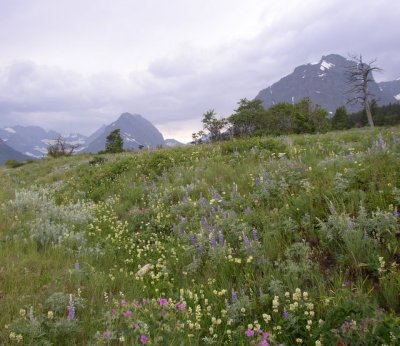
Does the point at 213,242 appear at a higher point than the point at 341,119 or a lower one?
lower

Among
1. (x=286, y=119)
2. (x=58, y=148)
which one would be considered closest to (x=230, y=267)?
(x=58, y=148)

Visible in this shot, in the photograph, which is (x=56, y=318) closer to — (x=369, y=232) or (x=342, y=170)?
(x=369, y=232)

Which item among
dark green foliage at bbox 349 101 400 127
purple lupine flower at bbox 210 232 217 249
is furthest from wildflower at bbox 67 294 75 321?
dark green foliage at bbox 349 101 400 127

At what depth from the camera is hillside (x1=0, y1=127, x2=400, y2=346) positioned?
3.08 metres

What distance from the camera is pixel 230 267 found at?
14.0 ft

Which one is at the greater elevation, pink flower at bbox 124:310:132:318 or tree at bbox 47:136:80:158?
tree at bbox 47:136:80:158

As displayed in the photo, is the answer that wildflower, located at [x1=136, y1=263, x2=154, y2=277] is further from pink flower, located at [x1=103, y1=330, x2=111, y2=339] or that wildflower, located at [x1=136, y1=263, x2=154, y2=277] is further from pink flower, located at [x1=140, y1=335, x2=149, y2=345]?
pink flower, located at [x1=140, y1=335, x2=149, y2=345]

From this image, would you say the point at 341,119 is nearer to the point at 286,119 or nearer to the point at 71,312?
the point at 286,119

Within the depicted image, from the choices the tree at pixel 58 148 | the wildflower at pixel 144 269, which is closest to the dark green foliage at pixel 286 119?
the tree at pixel 58 148

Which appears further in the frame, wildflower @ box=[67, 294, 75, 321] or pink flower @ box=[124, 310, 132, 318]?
wildflower @ box=[67, 294, 75, 321]

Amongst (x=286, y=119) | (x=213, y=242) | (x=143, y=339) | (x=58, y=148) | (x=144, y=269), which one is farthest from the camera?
(x=286, y=119)

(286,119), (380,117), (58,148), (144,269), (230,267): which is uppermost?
(380,117)

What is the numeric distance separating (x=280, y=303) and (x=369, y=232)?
1417 mm

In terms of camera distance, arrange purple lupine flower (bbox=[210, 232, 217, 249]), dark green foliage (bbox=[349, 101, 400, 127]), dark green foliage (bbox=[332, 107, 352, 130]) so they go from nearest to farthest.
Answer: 1. purple lupine flower (bbox=[210, 232, 217, 249])
2. dark green foliage (bbox=[349, 101, 400, 127])
3. dark green foliage (bbox=[332, 107, 352, 130])
